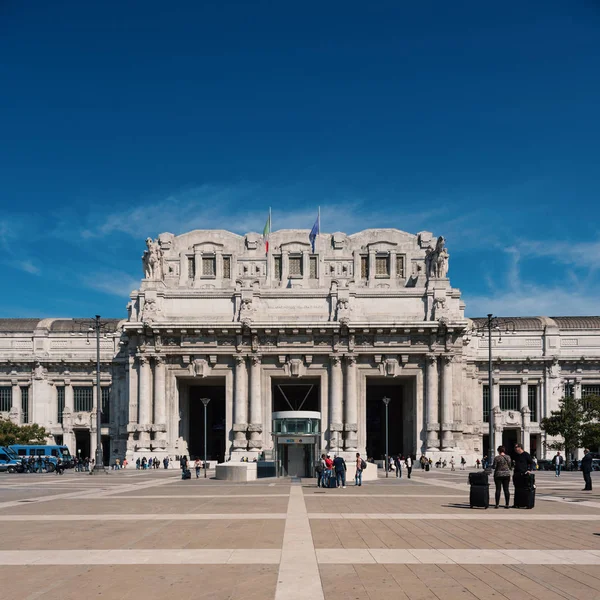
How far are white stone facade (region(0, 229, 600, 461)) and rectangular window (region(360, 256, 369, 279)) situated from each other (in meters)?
0.13

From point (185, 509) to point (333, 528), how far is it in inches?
284

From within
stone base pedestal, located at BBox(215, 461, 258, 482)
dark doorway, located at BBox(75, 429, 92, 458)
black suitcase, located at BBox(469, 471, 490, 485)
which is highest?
black suitcase, located at BBox(469, 471, 490, 485)

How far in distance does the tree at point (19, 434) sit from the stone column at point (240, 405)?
72.8 feet

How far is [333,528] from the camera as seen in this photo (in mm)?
18938

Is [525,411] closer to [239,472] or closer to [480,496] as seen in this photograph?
[239,472]

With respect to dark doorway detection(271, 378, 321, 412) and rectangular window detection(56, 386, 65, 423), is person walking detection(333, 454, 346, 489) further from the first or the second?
rectangular window detection(56, 386, 65, 423)

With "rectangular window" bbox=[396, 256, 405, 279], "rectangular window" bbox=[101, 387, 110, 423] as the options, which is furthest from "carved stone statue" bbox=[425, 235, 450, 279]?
"rectangular window" bbox=[101, 387, 110, 423]

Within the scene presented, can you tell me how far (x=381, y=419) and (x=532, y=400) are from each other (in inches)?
715

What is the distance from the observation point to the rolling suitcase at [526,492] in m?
23.6

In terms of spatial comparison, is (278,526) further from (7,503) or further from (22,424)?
(22,424)

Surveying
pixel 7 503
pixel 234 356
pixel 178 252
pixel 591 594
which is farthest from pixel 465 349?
pixel 591 594

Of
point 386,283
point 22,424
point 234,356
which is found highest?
point 386,283

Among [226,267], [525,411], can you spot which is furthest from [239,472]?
[525,411]

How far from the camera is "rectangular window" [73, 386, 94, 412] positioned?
93.2 metres
